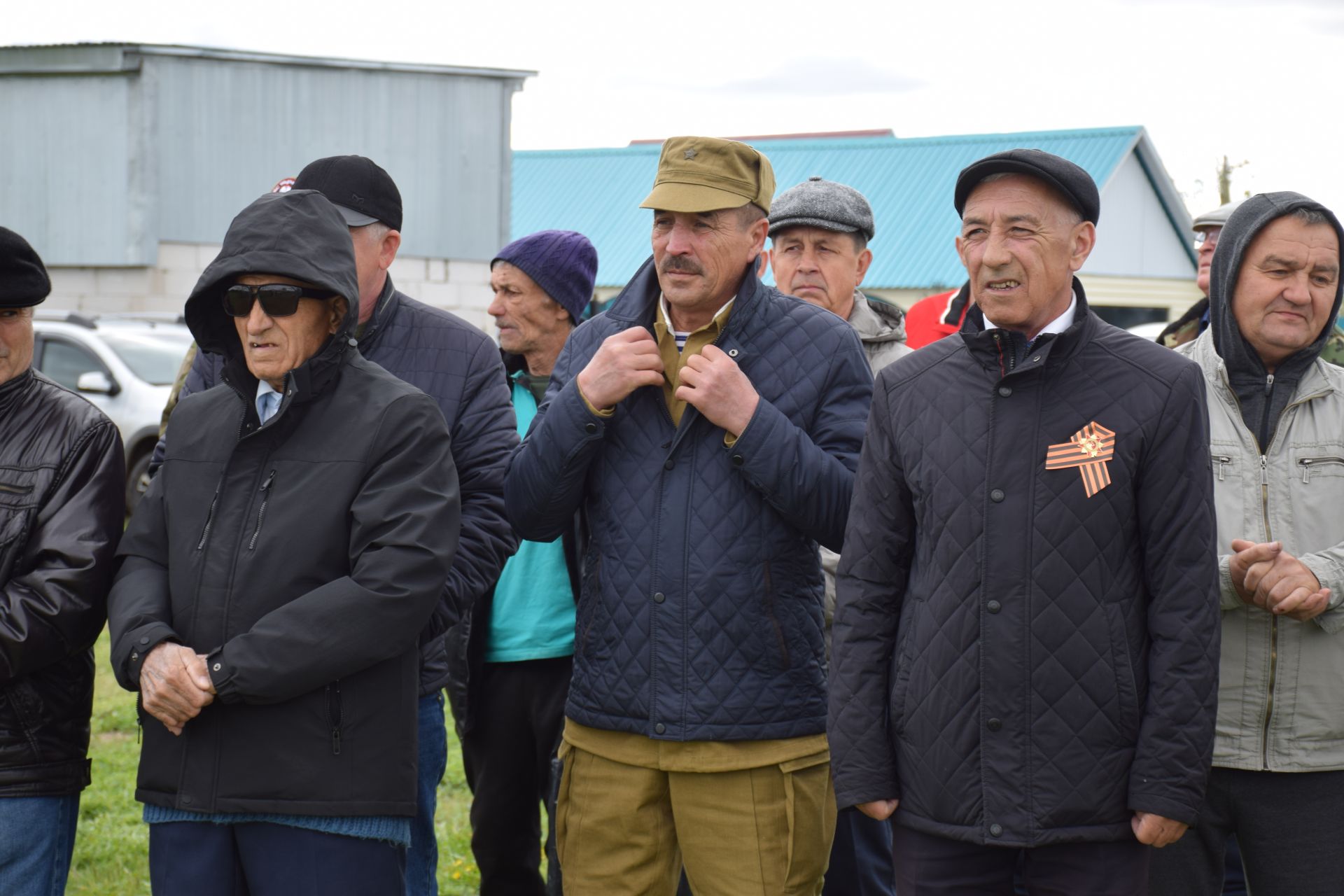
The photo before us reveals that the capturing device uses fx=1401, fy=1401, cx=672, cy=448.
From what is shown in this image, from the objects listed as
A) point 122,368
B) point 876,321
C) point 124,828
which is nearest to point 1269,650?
point 876,321

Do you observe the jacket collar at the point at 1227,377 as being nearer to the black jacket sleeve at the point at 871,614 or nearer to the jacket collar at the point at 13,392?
the black jacket sleeve at the point at 871,614

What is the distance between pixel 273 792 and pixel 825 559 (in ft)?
6.25

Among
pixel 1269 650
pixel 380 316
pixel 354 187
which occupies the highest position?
pixel 354 187

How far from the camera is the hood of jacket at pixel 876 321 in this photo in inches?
177

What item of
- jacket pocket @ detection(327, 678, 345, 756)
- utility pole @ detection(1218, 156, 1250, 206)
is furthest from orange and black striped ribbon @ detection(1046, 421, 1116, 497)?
utility pole @ detection(1218, 156, 1250, 206)

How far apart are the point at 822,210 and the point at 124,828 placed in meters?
3.71

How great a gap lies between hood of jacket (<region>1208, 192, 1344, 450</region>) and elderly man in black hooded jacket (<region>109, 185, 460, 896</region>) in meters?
1.84

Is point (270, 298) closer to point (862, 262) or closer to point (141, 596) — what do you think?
point (141, 596)

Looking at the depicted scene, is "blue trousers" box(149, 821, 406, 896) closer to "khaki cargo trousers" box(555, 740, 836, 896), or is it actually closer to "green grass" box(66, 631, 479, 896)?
"khaki cargo trousers" box(555, 740, 836, 896)

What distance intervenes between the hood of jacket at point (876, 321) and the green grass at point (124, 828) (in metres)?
2.38

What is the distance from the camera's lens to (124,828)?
566cm

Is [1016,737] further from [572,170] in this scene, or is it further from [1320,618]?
[572,170]

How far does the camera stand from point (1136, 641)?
9.02 feet

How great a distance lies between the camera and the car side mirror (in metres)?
12.4
